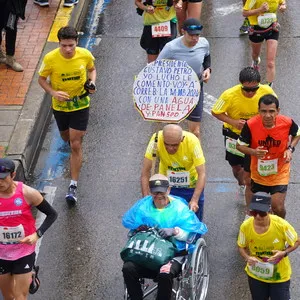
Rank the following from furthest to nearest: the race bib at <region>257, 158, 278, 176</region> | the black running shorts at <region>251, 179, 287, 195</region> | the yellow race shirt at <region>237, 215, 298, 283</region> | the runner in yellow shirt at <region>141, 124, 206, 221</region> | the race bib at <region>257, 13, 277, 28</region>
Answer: the race bib at <region>257, 13, 277, 28</region>, the black running shorts at <region>251, 179, 287, 195</region>, the race bib at <region>257, 158, 278, 176</region>, the runner in yellow shirt at <region>141, 124, 206, 221</region>, the yellow race shirt at <region>237, 215, 298, 283</region>

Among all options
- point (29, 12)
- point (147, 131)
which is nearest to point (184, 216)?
point (147, 131)

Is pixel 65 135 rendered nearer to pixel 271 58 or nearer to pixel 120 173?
pixel 120 173

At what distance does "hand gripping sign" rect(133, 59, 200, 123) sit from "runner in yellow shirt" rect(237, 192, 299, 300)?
8.19 feet

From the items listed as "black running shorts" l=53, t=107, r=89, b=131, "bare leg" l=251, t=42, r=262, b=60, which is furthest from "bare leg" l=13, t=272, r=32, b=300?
"bare leg" l=251, t=42, r=262, b=60

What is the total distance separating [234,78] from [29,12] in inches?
153

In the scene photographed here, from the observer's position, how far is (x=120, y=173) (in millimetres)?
11211

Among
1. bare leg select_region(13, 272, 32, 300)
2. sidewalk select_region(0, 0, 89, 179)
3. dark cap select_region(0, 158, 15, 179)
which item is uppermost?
dark cap select_region(0, 158, 15, 179)

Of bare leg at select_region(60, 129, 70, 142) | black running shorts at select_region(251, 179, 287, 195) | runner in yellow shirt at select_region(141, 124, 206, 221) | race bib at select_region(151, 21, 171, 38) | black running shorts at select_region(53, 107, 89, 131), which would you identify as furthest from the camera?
race bib at select_region(151, 21, 171, 38)

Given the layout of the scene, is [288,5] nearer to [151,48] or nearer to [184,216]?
[151,48]

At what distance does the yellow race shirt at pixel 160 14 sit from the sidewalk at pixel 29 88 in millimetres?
1801

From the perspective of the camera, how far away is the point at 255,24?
1263 centimetres

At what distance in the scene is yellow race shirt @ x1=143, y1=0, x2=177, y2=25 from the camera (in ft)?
41.4

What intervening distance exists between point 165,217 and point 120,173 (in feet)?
9.44

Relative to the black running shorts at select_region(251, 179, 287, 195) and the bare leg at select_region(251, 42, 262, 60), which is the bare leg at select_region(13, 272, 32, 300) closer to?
the black running shorts at select_region(251, 179, 287, 195)
